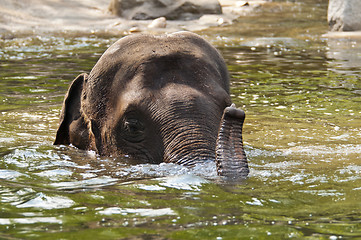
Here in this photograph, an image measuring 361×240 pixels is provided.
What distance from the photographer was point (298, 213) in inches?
169

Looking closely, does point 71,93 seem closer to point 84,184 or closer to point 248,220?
point 84,184

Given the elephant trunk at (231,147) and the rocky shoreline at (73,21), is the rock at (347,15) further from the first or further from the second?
the elephant trunk at (231,147)

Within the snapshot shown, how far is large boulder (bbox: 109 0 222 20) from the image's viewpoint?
77.2 feet

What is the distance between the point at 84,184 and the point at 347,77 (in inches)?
327

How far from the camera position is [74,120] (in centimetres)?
708

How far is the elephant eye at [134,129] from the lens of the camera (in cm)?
605

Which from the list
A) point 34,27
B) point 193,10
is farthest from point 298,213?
point 193,10

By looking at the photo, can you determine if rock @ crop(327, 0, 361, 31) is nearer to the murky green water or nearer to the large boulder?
the large boulder

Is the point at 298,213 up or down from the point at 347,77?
up

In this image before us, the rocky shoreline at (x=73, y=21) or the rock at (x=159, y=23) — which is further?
the rock at (x=159, y=23)

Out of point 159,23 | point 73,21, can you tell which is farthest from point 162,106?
point 73,21

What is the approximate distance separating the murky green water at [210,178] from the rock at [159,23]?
8547 mm

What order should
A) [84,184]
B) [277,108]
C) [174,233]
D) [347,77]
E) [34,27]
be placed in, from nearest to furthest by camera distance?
[174,233] < [84,184] < [277,108] < [347,77] < [34,27]

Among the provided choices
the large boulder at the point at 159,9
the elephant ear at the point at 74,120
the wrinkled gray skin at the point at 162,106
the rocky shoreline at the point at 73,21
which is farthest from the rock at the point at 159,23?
the wrinkled gray skin at the point at 162,106
